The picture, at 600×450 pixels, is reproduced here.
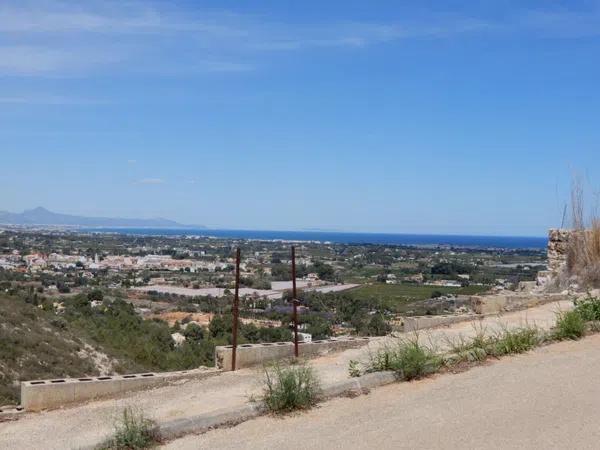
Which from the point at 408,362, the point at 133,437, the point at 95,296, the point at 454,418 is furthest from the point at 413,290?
the point at 133,437

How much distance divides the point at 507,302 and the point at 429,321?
3.11 metres

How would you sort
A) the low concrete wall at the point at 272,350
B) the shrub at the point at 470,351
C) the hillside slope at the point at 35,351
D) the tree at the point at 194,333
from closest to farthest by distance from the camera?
the shrub at the point at 470,351, the low concrete wall at the point at 272,350, the hillside slope at the point at 35,351, the tree at the point at 194,333

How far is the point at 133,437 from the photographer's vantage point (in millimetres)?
5965

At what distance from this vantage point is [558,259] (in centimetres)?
1731

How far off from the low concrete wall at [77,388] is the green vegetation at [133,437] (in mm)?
2043

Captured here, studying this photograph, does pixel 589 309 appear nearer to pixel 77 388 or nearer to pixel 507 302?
pixel 507 302

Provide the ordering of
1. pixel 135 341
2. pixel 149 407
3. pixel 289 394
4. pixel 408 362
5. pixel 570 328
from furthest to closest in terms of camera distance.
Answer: pixel 135 341 < pixel 570 328 < pixel 408 362 < pixel 149 407 < pixel 289 394

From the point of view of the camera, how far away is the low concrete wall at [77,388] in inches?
307

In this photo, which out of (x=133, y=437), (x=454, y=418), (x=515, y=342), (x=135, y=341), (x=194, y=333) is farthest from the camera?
(x=194, y=333)

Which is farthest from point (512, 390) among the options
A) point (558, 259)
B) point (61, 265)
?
point (61, 265)

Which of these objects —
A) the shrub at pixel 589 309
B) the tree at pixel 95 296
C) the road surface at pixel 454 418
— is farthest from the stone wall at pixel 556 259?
the tree at pixel 95 296

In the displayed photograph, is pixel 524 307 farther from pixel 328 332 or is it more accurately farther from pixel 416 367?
pixel 416 367

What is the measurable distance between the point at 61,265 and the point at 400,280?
3958cm

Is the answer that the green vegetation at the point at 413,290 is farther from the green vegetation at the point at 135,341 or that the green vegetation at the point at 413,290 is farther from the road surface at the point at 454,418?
the road surface at the point at 454,418
